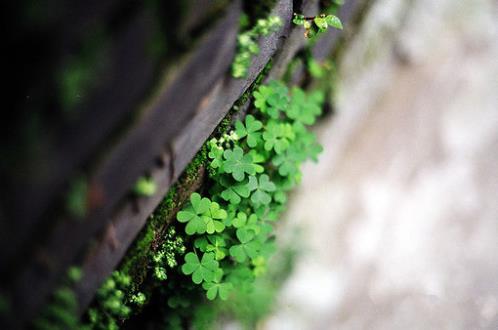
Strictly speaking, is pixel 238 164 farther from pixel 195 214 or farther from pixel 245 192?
pixel 195 214

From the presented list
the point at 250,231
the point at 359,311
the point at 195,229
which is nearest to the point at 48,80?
the point at 195,229

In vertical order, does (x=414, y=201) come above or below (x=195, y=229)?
below

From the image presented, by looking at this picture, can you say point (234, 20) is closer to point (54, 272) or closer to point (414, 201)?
point (54, 272)

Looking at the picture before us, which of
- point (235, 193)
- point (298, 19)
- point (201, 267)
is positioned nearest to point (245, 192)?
point (235, 193)

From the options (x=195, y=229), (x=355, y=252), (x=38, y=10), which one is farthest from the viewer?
(x=355, y=252)

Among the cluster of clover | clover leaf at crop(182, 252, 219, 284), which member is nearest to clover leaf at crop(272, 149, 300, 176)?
the cluster of clover

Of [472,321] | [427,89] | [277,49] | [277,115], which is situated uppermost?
[277,49]

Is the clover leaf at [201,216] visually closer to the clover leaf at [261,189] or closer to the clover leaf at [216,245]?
the clover leaf at [216,245]

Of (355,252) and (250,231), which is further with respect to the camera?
(355,252)
